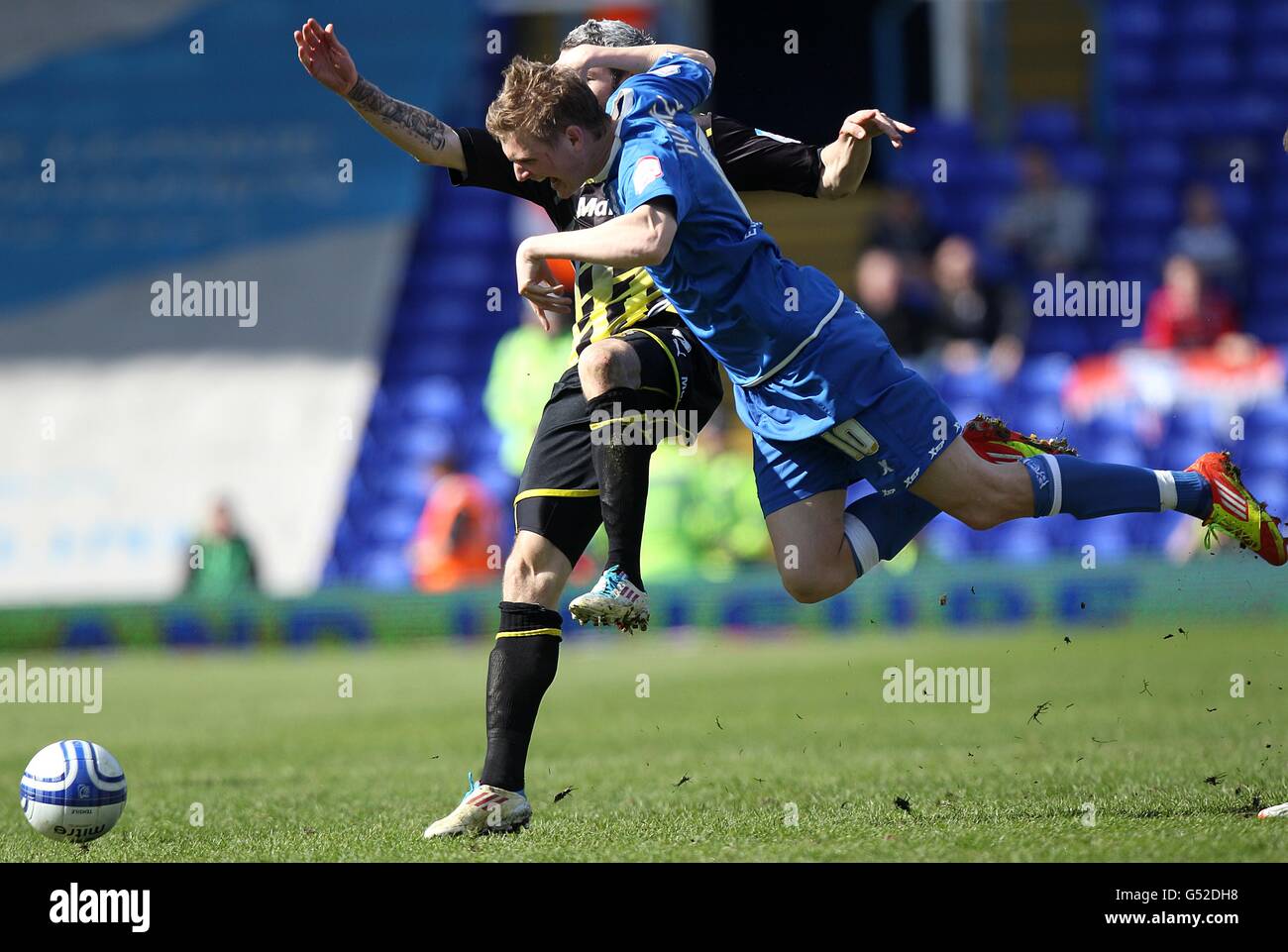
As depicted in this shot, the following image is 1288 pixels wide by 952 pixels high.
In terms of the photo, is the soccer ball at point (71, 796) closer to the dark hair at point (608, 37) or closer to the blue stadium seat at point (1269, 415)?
the dark hair at point (608, 37)

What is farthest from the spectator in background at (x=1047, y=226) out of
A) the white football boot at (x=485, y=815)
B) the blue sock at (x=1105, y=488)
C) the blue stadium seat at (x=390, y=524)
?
the white football boot at (x=485, y=815)

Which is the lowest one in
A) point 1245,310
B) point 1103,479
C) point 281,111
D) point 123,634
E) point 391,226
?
point 123,634

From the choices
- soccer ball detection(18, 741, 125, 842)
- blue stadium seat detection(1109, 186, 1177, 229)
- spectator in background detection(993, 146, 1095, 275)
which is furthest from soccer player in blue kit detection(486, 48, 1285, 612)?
blue stadium seat detection(1109, 186, 1177, 229)

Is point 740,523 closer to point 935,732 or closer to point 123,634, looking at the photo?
point 123,634

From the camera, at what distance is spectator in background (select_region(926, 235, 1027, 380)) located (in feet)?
52.7

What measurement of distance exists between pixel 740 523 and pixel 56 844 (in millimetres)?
10481

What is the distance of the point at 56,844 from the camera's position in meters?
5.68

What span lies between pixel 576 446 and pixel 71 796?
195 centimetres

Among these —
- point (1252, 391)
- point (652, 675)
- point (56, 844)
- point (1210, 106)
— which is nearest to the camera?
point (56, 844)

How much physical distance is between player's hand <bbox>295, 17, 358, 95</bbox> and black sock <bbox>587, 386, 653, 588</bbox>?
4.84ft

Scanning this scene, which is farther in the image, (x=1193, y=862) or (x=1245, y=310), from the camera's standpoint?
(x=1245, y=310)

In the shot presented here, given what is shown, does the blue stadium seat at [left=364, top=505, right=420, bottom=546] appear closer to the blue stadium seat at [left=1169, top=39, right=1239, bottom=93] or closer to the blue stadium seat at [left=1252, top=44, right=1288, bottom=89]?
the blue stadium seat at [left=1169, top=39, right=1239, bottom=93]

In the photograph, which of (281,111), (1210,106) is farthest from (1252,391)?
(281,111)

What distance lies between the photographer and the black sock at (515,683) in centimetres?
565
